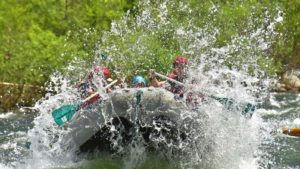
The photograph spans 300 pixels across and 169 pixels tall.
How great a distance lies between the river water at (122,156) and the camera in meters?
7.48

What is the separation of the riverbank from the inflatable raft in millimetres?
9093

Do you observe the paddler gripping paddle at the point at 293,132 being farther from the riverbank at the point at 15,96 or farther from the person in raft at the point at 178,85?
the riverbank at the point at 15,96

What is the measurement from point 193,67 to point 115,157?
5.88ft

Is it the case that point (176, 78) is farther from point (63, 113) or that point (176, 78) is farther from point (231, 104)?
point (63, 113)

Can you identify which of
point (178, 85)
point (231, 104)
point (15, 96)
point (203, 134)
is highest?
point (15, 96)

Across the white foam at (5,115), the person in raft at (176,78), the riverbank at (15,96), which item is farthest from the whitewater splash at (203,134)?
the riverbank at (15,96)

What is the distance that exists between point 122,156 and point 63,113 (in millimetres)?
954

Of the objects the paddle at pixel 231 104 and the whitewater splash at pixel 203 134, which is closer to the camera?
the whitewater splash at pixel 203 134

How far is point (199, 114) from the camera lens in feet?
24.0

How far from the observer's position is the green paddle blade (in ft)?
24.6

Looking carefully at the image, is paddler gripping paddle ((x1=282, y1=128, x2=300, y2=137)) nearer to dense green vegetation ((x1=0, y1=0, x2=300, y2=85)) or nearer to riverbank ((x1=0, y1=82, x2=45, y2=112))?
dense green vegetation ((x1=0, y1=0, x2=300, y2=85))

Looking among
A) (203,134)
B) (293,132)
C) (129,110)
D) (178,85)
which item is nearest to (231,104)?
(203,134)

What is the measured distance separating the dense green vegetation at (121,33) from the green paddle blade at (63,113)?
9318mm

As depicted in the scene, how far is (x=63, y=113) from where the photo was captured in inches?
295
